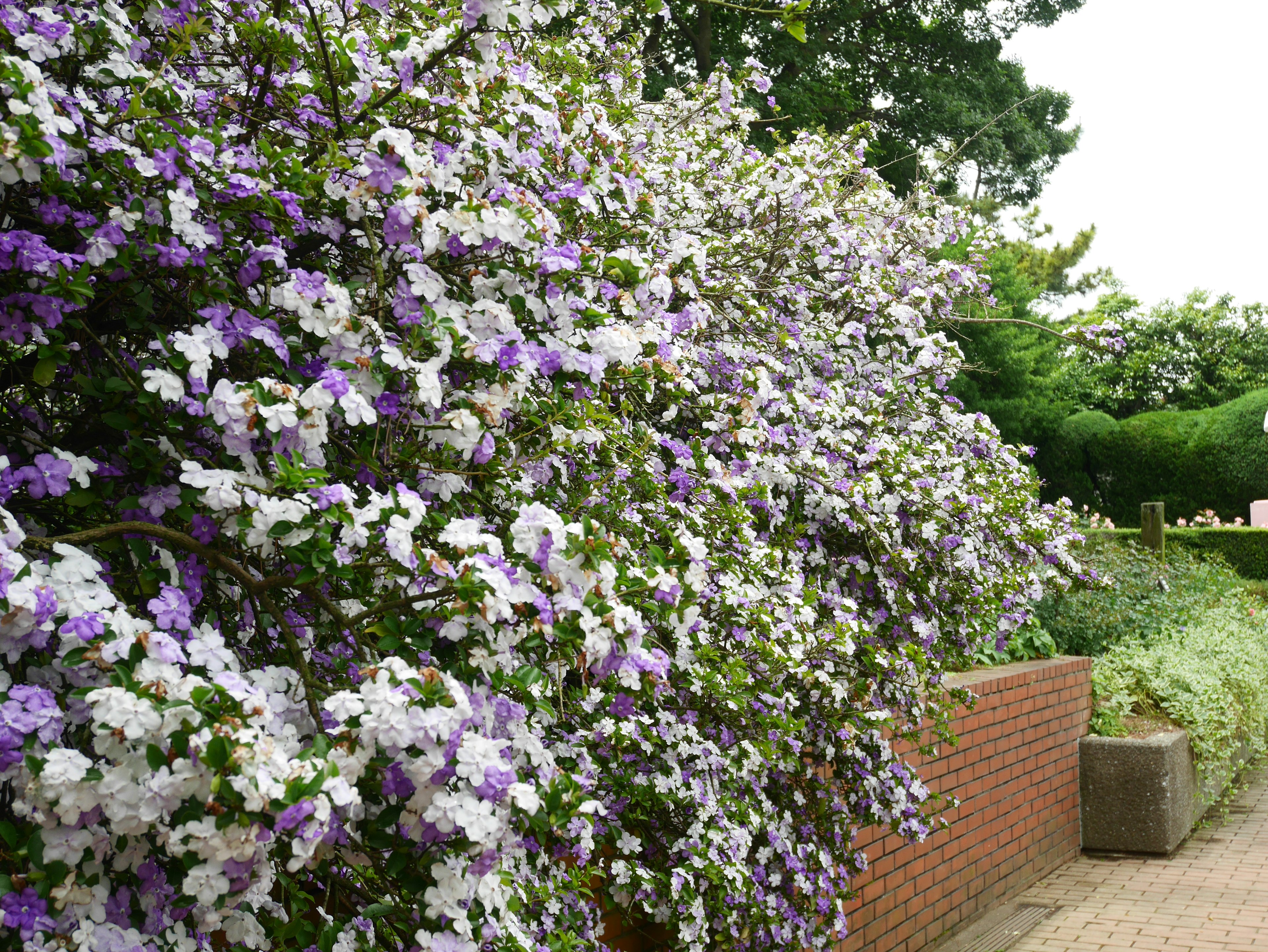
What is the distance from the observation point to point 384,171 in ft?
6.55

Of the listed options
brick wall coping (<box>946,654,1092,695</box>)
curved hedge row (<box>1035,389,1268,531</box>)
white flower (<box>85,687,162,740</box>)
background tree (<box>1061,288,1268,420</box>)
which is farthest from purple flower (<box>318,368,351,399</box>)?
background tree (<box>1061,288,1268,420</box>)

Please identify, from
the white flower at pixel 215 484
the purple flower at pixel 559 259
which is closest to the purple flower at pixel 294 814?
the white flower at pixel 215 484

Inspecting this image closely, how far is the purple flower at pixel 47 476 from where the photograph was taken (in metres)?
1.78

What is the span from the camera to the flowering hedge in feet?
4.90

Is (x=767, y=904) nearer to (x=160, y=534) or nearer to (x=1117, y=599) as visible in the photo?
(x=160, y=534)

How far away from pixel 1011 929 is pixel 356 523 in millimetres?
5070

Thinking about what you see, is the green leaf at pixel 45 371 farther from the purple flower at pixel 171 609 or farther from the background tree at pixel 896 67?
the background tree at pixel 896 67

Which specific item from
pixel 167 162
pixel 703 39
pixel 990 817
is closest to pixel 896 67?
pixel 703 39

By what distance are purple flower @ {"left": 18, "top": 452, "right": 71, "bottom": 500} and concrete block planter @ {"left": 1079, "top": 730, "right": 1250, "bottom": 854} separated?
6.85 meters

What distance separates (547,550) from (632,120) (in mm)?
2550

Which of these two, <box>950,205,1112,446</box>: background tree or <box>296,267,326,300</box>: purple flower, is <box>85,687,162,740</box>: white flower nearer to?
<box>296,267,326,300</box>: purple flower

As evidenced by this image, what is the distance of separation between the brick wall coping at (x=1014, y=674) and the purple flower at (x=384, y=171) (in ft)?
13.5

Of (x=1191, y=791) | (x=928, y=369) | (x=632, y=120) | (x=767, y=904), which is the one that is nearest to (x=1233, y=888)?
(x=1191, y=791)

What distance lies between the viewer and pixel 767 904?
3277 millimetres
